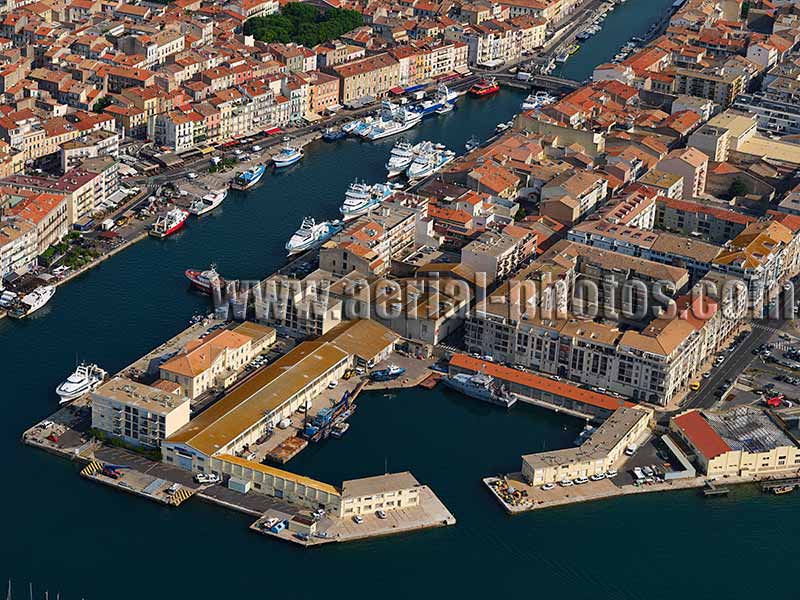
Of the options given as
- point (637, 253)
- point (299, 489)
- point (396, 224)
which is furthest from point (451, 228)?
point (299, 489)

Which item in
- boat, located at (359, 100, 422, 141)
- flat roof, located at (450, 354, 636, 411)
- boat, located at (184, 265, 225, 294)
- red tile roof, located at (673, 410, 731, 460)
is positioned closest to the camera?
red tile roof, located at (673, 410, 731, 460)

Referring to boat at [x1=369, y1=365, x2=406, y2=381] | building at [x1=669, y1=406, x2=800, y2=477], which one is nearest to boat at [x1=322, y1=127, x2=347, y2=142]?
boat at [x1=369, y1=365, x2=406, y2=381]

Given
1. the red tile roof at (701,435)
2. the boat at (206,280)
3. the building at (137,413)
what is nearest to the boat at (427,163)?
the boat at (206,280)

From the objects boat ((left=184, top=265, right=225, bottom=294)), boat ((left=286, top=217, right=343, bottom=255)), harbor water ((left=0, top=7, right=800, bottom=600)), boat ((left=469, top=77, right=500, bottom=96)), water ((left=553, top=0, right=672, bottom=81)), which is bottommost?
harbor water ((left=0, top=7, right=800, bottom=600))

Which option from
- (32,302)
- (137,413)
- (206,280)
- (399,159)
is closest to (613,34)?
(399,159)

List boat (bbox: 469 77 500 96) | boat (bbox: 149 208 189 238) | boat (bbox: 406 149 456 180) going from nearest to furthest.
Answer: boat (bbox: 149 208 189 238)
boat (bbox: 406 149 456 180)
boat (bbox: 469 77 500 96)

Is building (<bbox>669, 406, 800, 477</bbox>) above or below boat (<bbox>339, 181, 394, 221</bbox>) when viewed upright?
below

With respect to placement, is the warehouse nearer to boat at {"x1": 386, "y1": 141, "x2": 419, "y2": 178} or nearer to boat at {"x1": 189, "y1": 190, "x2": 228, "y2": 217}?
boat at {"x1": 189, "y1": 190, "x2": 228, "y2": 217}
